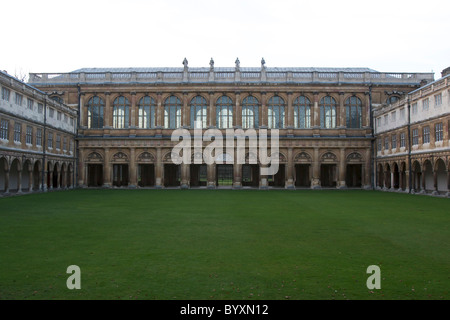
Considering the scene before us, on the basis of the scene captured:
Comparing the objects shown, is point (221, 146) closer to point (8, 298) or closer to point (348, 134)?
point (348, 134)

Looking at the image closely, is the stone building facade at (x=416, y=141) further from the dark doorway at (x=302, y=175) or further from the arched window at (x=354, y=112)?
the dark doorway at (x=302, y=175)

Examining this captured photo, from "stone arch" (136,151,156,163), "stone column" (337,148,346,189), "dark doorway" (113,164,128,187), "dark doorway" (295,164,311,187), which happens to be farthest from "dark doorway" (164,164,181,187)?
"stone column" (337,148,346,189)

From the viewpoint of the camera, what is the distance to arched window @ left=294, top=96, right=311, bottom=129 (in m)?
53.8

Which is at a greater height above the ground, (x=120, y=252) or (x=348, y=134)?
(x=348, y=134)

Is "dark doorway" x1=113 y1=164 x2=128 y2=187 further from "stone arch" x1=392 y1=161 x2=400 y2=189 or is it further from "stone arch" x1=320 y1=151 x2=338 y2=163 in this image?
"stone arch" x1=392 y1=161 x2=400 y2=189

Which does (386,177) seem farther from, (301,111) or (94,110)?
(94,110)

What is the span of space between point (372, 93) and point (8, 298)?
53.2 m

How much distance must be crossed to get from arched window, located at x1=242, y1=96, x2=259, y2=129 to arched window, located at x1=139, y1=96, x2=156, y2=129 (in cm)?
1229

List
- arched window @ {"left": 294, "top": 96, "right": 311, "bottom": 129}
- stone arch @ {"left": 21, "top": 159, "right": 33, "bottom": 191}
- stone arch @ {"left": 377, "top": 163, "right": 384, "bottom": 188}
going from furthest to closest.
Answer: arched window @ {"left": 294, "top": 96, "right": 311, "bottom": 129}, stone arch @ {"left": 377, "top": 163, "right": 384, "bottom": 188}, stone arch @ {"left": 21, "top": 159, "right": 33, "bottom": 191}

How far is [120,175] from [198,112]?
16523 millimetres

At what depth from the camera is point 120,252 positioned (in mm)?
11508
